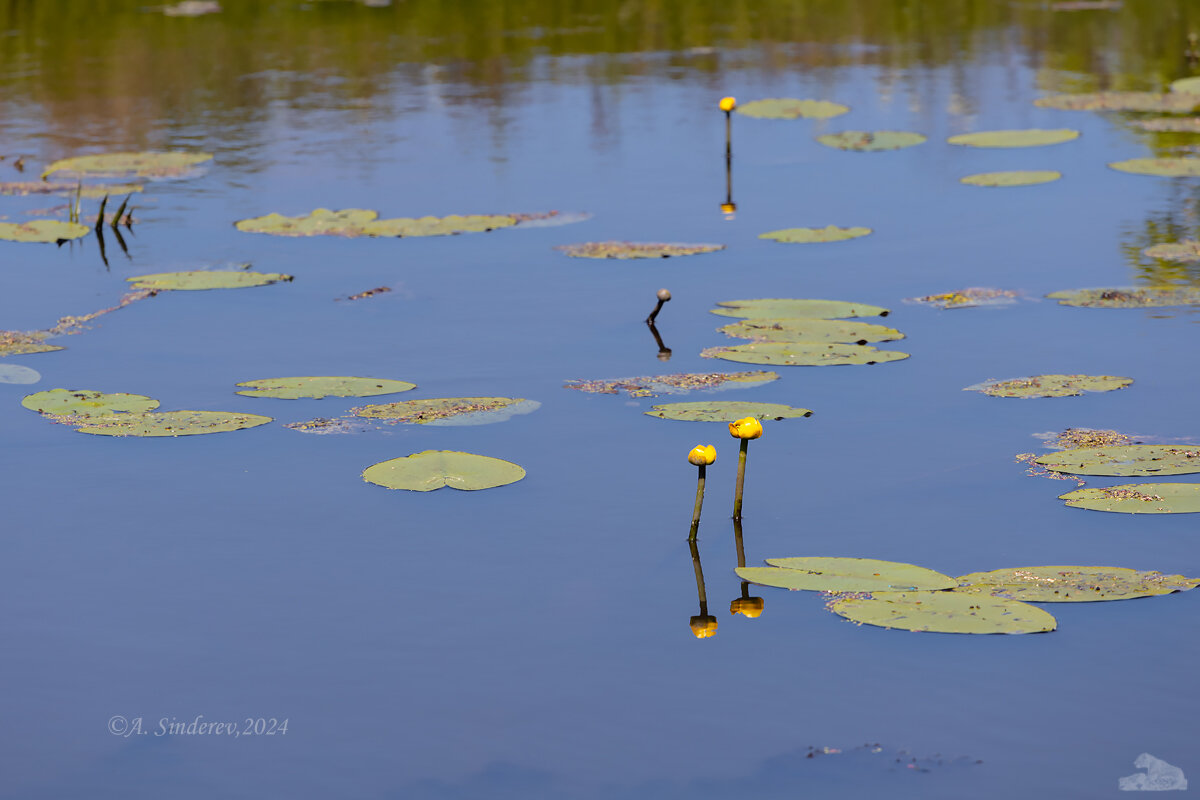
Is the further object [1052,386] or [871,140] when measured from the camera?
[871,140]

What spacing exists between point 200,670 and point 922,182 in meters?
9.98

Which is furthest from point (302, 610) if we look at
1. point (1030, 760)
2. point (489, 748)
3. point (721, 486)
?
point (1030, 760)

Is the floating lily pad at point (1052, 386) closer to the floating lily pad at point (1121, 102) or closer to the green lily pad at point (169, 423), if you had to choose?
the green lily pad at point (169, 423)

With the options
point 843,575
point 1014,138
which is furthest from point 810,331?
point 1014,138

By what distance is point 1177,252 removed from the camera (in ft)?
36.2

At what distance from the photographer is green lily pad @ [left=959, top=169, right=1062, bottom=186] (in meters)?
13.5

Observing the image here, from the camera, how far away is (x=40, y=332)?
385 inches

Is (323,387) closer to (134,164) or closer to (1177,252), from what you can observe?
(1177,252)

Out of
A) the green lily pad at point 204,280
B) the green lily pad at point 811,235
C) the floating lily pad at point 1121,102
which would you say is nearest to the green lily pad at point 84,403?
the green lily pad at point 204,280

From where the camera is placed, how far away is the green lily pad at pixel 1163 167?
1388 centimetres

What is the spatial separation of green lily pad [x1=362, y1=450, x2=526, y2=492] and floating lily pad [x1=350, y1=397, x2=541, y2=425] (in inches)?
25.0

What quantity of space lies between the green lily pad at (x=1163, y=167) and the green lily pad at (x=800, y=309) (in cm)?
540

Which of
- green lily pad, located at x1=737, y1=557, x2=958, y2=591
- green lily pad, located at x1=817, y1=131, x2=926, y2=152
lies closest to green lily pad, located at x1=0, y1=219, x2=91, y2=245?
green lily pad, located at x1=817, y1=131, x2=926, y2=152

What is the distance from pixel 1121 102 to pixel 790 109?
376cm
